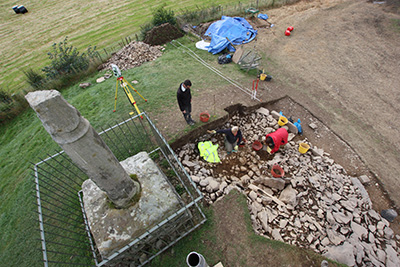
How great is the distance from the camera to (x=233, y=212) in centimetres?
461

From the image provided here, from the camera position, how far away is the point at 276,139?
246 inches

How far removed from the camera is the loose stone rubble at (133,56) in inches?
443

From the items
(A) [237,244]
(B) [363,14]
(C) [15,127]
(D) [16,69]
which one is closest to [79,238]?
(A) [237,244]

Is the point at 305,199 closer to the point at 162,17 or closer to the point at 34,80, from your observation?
the point at 162,17

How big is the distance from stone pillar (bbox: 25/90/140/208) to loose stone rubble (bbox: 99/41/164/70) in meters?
9.27

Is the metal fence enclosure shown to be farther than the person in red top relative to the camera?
No

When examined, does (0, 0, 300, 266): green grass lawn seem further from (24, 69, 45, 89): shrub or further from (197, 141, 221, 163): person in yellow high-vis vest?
(197, 141, 221, 163): person in yellow high-vis vest

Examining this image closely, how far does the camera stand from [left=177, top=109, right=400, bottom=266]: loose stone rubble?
451 cm

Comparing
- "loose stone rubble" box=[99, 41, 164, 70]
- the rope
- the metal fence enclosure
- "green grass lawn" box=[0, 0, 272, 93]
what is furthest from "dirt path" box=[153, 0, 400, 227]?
"green grass lawn" box=[0, 0, 272, 93]

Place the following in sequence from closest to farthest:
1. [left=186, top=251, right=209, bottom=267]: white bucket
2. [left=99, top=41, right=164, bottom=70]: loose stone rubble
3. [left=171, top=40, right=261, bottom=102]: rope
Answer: [left=186, top=251, right=209, bottom=267]: white bucket, [left=171, top=40, right=261, bottom=102]: rope, [left=99, top=41, right=164, bottom=70]: loose stone rubble

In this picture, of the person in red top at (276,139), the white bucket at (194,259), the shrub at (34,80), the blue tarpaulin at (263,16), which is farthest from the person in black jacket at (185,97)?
the blue tarpaulin at (263,16)

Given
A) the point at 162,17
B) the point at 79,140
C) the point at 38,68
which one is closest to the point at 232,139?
the point at 79,140

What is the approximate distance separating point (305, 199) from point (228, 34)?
10806mm

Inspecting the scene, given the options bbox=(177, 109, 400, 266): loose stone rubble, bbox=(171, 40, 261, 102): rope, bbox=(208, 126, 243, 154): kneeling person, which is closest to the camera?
bbox=(177, 109, 400, 266): loose stone rubble
